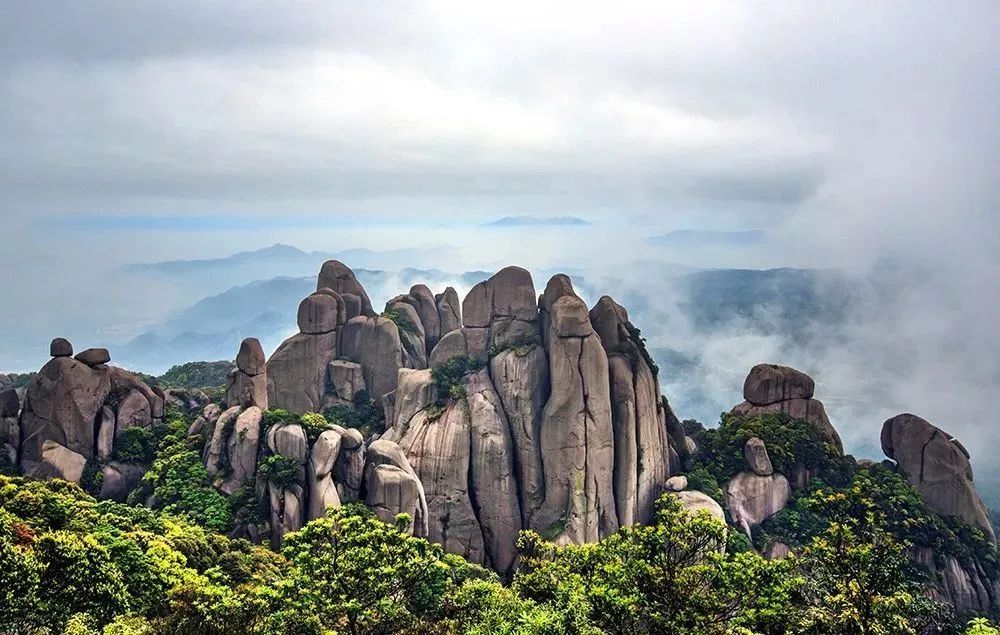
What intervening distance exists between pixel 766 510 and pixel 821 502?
891 inches

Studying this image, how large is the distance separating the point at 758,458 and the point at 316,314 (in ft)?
87.0

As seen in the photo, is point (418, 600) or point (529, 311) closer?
point (418, 600)

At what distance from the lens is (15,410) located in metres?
38.1

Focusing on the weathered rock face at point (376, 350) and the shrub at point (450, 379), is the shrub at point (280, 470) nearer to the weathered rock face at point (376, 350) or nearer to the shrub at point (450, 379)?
the shrub at point (450, 379)

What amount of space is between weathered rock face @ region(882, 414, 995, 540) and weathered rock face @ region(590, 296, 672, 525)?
1368 cm

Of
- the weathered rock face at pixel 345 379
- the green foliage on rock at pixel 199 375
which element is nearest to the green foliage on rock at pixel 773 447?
the weathered rock face at pixel 345 379

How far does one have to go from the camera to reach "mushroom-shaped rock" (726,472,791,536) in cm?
4109

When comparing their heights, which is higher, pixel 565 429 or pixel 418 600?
pixel 565 429

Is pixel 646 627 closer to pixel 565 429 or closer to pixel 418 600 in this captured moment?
pixel 418 600

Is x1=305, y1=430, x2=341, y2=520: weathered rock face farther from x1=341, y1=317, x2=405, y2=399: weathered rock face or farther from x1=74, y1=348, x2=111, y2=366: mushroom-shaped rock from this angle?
x1=341, y1=317, x2=405, y2=399: weathered rock face

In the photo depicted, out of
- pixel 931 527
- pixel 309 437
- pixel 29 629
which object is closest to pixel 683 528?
pixel 29 629

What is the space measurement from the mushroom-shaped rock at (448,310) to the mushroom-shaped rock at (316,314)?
967 centimetres

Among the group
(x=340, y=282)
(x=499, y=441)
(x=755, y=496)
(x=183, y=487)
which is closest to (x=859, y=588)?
(x=499, y=441)

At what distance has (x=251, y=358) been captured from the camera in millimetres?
39875
